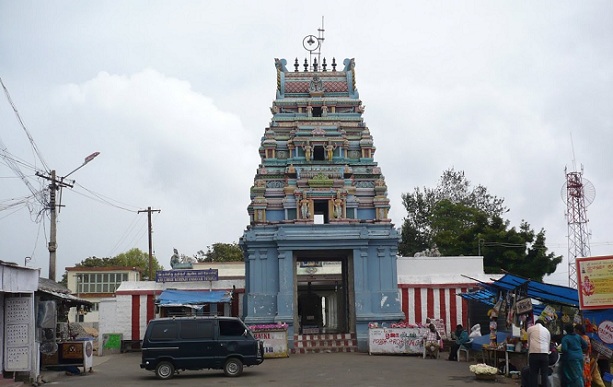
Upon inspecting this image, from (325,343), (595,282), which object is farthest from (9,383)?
(325,343)

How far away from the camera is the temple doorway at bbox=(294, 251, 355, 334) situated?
34.5m

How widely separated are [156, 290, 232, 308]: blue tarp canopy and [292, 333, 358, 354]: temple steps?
4.70 meters

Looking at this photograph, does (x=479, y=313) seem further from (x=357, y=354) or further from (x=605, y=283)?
(x=605, y=283)

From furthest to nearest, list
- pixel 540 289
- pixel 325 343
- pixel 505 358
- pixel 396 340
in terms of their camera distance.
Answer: pixel 325 343 < pixel 396 340 < pixel 505 358 < pixel 540 289

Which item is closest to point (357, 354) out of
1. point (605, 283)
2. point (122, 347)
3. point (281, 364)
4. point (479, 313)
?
point (281, 364)

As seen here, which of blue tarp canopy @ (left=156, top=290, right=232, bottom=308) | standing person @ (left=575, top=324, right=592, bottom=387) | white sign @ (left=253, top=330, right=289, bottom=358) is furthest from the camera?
blue tarp canopy @ (left=156, top=290, right=232, bottom=308)

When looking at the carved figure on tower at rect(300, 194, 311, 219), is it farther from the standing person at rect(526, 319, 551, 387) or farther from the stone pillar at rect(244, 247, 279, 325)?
the standing person at rect(526, 319, 551, 387)

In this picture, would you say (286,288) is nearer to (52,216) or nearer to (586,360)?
(52,216)

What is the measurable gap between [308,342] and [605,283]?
1625 centimetres

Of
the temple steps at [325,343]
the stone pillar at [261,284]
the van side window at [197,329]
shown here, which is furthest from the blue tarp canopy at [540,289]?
the stone pillar at [261,284]

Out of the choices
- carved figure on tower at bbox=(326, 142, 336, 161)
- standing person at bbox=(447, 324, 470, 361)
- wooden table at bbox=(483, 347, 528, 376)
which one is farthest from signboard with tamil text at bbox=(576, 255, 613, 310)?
carved figure on tower at bbox=(326, 142, 336, 161)

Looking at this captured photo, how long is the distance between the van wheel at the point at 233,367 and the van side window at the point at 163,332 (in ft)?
5.85

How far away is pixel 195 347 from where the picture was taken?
21.1 metres

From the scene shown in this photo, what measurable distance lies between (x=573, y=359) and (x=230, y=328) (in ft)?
34.9
